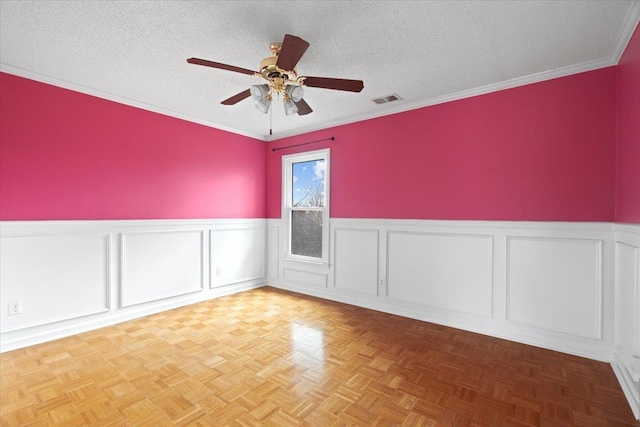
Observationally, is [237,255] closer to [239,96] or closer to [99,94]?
[99,94]

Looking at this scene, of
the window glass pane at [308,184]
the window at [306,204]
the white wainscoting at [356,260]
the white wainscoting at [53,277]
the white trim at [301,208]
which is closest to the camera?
the white wainscoting at [53,277]

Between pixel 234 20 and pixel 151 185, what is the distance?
2.36 meters

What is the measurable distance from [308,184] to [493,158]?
2.50 m

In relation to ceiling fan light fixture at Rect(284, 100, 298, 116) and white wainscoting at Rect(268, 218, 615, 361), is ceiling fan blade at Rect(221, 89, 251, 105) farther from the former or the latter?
white wainscoting at Rect(268, 218, 615, 361)

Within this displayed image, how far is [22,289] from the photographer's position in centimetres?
265

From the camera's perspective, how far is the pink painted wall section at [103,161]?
8.73 ft

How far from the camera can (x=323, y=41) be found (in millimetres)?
2184

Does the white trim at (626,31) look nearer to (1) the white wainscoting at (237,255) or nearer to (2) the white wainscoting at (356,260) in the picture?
(2) the white wainscoting at (356,260)

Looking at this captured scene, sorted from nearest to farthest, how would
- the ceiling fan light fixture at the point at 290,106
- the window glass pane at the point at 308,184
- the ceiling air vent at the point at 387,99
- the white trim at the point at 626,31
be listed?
the white trim at the point at 626,31 < the ceiling fan light fixture at the point at 290,106 < the ceiling air vent at the point at 387,99 < the window glass pane at the point at 308,184

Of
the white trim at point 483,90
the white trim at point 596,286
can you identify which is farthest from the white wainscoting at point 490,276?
the white trim at point 483,90

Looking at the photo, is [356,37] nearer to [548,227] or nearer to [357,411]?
[548,227]

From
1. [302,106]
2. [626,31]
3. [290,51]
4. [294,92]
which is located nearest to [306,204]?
[302,106]

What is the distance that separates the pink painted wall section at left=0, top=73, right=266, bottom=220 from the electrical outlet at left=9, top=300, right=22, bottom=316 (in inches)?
28.9

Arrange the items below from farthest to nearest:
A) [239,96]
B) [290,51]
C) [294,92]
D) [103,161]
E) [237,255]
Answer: [237,255] → [103,161] → [239,96] → [294,92] → [290,51]
